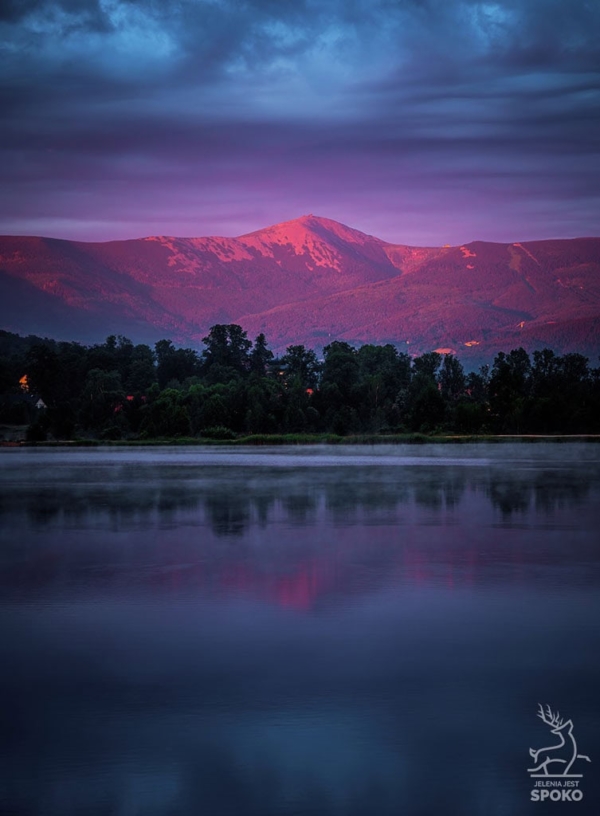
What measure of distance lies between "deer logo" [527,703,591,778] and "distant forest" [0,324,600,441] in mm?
81990

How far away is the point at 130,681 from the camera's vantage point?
1198 centimetres

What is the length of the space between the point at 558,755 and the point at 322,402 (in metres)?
95.0

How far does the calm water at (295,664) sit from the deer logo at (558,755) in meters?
0.10

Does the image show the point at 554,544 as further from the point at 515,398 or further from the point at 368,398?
the point at 368,398

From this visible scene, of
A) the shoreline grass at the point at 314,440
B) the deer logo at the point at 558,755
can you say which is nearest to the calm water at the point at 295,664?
the deer logo at the point at 558,755

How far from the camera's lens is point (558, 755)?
961cm

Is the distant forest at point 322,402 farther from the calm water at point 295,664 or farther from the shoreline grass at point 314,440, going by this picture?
the calm water at point 295,664

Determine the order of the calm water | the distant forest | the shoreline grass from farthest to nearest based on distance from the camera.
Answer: the distant forest → the shoreline grass → the calm water

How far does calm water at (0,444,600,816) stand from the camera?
9.05 metres

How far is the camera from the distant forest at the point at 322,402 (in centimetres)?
9206

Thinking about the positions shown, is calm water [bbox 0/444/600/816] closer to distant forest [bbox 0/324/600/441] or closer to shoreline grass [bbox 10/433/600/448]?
shoreline grass [bbox 10/433/600/448]

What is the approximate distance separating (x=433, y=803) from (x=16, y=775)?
3.49 m

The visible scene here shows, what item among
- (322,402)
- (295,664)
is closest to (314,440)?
(322,402)

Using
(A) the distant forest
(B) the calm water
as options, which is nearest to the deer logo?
(B) the calm water
